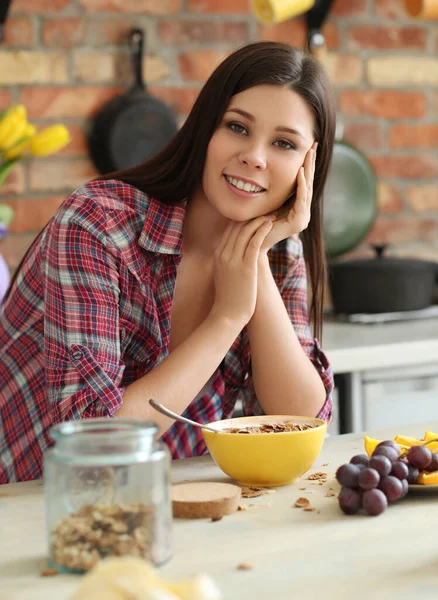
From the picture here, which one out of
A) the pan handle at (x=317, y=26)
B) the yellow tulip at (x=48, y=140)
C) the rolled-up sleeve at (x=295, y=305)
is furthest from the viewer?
the pan handle at (x=317, y=26)

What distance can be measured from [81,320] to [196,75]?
4.46ft

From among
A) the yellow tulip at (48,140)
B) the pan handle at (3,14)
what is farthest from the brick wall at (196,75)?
the yellow tulip at (48,140)

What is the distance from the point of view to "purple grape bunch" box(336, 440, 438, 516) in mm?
1040

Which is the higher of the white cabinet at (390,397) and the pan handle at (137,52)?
the pan handle at (137,52)

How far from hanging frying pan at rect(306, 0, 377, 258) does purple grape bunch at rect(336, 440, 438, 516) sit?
169 cm

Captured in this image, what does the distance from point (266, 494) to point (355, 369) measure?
1063 millimetres

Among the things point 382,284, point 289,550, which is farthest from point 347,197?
point 289,550

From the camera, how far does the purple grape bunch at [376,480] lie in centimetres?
104

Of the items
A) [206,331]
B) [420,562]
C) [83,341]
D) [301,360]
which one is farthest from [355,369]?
[420,562]

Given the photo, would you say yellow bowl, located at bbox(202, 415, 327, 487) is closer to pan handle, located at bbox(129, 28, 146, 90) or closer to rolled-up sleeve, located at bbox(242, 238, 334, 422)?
rolled-up sleeve, located at bbox(242, 238, 334, 422)

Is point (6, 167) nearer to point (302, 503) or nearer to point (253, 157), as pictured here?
point (253, 157)

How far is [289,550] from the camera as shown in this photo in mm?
932

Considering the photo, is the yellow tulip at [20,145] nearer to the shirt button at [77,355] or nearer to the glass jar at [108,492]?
the shirt button at [77,355]

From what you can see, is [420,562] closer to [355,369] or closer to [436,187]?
[355,369]
